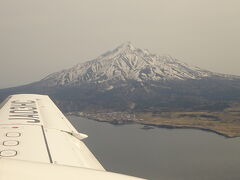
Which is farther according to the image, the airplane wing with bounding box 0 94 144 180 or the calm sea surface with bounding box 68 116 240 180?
the calm sea surface with bounding box 68 116 240 180

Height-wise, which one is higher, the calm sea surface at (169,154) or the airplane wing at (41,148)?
the airplane wing at (41,148)

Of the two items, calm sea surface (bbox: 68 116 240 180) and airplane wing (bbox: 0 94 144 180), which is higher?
airplane wing (bbox: 0 94 144 180)

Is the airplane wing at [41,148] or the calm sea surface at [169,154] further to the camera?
the calm sea surface at [169,154]

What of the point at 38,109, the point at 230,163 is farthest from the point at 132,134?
the point at 38,109

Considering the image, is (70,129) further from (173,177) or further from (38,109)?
(173,177)
